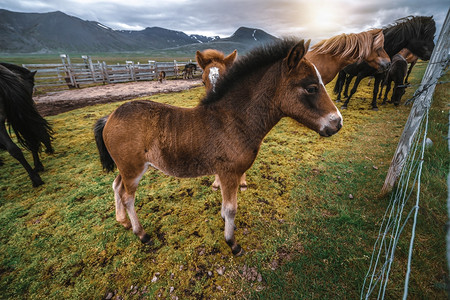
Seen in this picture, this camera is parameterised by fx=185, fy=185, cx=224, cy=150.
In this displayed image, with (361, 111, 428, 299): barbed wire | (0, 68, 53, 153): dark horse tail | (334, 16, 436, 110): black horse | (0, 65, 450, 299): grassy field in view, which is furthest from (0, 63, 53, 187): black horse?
(334, 16, 436, 110): black horse

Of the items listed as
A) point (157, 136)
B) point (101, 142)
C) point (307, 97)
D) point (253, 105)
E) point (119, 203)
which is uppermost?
point (307, 97)

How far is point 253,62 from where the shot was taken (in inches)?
96.1

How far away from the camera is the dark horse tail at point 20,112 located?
170 inches

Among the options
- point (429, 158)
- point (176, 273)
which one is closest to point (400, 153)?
point (429, 158)

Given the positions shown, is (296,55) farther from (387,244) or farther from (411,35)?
(411,35)

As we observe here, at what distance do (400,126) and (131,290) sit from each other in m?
8.91

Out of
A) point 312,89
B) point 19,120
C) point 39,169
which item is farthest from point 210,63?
point 39,169

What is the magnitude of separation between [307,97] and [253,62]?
32.8 inches

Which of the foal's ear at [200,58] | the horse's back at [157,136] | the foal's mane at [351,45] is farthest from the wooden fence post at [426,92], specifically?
the foal's ear at [200,58]

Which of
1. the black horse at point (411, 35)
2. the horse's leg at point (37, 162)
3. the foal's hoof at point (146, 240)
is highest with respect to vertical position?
the black horse at point (411, 35)

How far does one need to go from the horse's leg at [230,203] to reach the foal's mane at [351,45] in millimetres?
4626

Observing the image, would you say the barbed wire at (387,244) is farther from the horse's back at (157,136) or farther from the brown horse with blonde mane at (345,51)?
the brown horse with blonde mane at (345,51)

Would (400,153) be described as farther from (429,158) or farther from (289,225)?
(289,225)

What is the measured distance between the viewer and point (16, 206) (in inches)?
152
